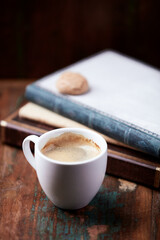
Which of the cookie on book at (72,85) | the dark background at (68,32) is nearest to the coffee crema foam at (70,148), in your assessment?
the cookie on book at (72,85)

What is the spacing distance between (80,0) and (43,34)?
0.17 m

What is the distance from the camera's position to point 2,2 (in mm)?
1211

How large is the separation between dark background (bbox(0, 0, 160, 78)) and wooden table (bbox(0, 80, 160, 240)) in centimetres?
57

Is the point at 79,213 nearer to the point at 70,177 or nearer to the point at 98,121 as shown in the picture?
the point at 70,177

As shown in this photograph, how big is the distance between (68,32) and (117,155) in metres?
0.61

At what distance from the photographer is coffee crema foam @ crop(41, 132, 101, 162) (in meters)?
0.69

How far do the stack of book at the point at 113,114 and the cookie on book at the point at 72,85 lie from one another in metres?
0.01

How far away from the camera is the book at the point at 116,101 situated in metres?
0.79

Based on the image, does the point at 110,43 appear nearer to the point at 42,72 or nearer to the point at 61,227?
the point at 42,72

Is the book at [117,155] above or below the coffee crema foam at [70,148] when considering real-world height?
below

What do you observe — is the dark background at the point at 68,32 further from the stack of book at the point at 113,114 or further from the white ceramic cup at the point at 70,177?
the white ceramic cup at the point at 70,177

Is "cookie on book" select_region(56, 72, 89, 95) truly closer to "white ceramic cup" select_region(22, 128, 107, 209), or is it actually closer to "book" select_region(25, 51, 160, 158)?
"book" select_region(25, 51, 160, 158)

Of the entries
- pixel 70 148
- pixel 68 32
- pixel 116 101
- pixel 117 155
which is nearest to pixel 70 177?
pixel 70 148

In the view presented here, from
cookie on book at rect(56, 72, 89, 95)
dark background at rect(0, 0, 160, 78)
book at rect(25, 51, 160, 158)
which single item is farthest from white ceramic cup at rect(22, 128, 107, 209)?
dark background at rect(0, 0, 160, 78)
